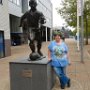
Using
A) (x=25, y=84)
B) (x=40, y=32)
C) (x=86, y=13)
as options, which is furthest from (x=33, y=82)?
(x=86, y=13)

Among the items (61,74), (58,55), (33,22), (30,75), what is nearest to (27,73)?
(30,75)

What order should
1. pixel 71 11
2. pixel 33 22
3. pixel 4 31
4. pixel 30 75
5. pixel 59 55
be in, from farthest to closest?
pixel 71 11, pixel 4 31, pixel 33 22, pixel 59 55, pixel 30 75

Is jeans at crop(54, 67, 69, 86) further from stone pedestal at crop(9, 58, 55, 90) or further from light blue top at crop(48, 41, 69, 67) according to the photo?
stone pedestal at crop(9, 58, 55, 90)

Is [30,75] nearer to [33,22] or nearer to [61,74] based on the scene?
[61,74]

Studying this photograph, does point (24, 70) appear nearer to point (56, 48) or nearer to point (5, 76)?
point (56, 48)

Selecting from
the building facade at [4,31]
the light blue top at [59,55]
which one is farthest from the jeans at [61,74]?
the building facade at [4,31]

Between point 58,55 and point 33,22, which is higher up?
point 33,22

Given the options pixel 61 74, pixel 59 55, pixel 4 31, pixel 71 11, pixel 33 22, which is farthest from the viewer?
pixel 71 11

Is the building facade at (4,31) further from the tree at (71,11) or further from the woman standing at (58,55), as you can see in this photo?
the tree at (71,11)

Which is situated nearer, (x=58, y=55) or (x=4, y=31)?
(x=58, y=55)

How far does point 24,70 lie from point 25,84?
40cm

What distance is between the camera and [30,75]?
26.8 feet

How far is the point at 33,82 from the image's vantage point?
8.19 m

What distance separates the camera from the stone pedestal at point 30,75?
8.07 meters
